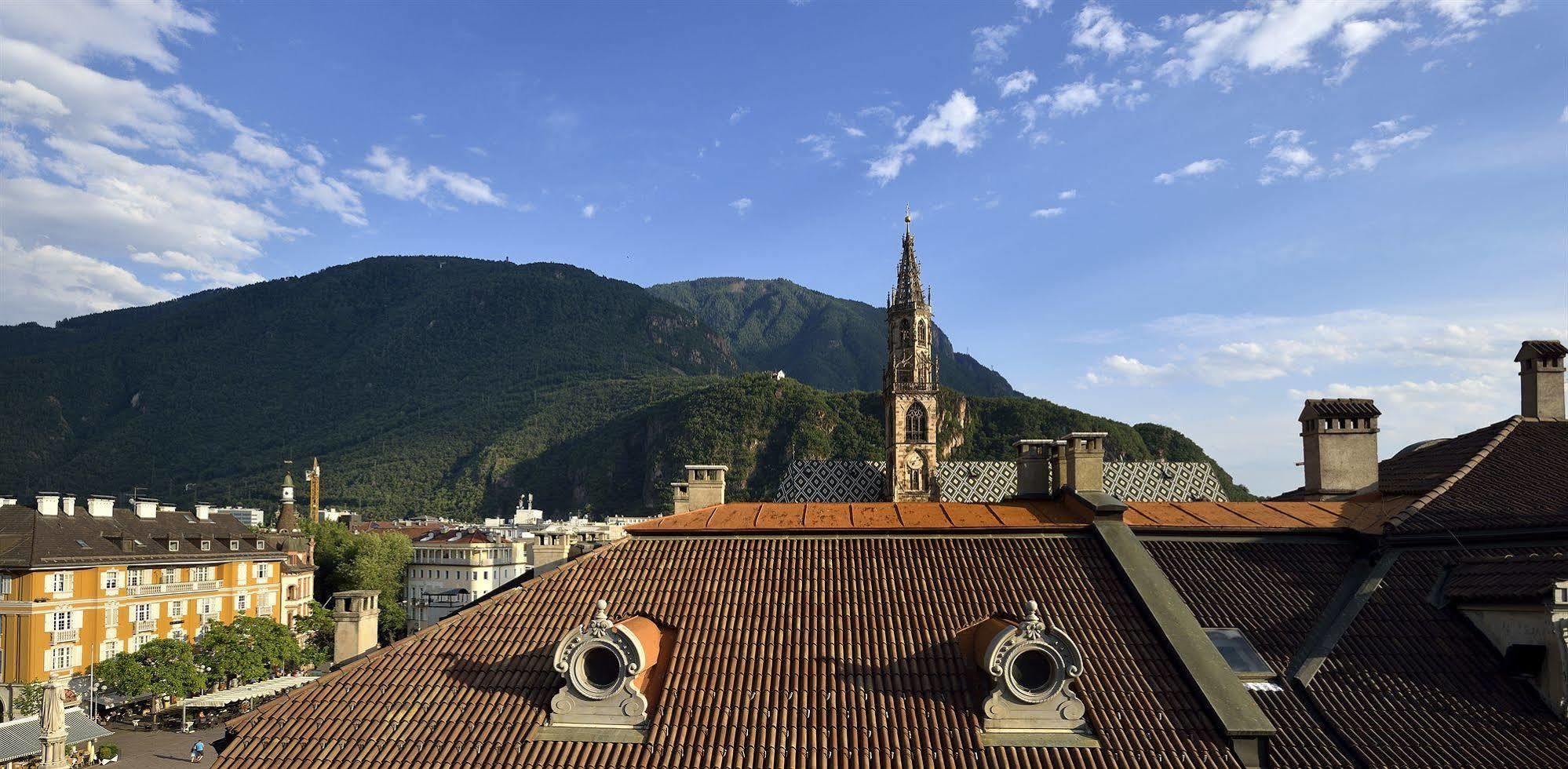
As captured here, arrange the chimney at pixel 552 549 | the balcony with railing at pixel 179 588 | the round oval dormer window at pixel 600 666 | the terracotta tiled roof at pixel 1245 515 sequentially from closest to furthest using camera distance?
the round oval dormer window at pixel 600 666, the terracotta tiled roof at pixel 1245 515, the chimney at pixel 552 549, the balcony with railing at pixel 179 588

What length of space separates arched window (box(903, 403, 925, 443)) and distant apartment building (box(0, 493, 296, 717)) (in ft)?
154

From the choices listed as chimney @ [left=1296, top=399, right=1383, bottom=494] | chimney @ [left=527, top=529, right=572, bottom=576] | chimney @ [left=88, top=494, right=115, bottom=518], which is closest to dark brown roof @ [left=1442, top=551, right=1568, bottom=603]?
chimney @ [left=1296, top=399, right=1383, bottom=494]

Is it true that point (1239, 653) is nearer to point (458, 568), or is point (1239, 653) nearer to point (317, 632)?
point (317, 632)

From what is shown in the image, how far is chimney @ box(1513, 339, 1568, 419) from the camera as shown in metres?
13.9

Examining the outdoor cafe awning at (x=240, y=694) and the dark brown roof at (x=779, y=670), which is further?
the outdoor cafe awning at (x=240, y=694)

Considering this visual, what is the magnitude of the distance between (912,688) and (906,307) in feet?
203

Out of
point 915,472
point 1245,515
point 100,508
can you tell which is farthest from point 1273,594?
point 100,508

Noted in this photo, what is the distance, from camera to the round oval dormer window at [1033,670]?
8891mm

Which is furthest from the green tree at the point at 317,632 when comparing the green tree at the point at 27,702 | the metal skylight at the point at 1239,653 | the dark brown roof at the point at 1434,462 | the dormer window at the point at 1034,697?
the dark brown roof at the point at 1434,462

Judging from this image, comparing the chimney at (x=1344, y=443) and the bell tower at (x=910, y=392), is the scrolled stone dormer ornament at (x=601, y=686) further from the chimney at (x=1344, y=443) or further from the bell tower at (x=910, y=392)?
the bell tower at (x=910, y=392)

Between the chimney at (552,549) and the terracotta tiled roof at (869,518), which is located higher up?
the terracotta tiled roof at (869,518)

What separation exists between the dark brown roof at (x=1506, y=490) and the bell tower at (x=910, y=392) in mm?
52795

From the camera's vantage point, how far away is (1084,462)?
13.9 meters

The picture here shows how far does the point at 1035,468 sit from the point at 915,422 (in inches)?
2106
